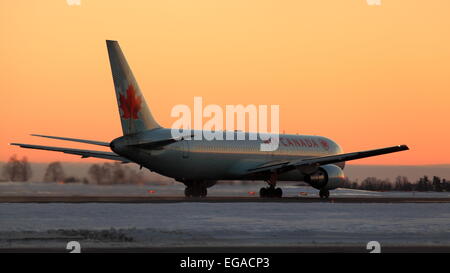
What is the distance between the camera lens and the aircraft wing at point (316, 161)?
49312 mm

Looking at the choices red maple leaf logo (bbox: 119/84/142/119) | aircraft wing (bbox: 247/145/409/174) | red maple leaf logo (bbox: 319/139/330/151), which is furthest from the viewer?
red maple leaf logo (bbox: 319/139/330/151)

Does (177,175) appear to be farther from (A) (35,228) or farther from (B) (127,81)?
(A) (35,228)

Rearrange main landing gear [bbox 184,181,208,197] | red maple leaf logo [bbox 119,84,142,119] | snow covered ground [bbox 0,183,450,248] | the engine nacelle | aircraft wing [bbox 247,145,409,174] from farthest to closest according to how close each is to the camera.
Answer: main landing gear [bbox 184,181,208,197] < the engine nacelle < aircraft wing [bbox 247,145,409,174] < red maple leaf logo [bbox 119,84,142,119] < snow covered ground [bbox 0,183,450,248]

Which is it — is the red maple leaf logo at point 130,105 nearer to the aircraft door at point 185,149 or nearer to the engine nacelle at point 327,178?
the aircraft door at point 185,149

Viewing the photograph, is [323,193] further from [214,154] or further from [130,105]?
[130,105]

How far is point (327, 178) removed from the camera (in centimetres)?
5359

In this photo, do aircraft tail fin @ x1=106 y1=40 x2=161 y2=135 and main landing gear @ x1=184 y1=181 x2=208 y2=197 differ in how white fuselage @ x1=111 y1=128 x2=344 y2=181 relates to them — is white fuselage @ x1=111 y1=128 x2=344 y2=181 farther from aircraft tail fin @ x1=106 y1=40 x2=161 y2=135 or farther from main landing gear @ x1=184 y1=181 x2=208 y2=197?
main landing gear @ x1=184 y1=181 x2=208 y2=197

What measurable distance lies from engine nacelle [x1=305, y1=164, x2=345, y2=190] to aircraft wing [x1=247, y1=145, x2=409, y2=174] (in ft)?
1.95

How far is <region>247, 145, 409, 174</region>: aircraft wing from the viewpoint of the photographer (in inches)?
1941

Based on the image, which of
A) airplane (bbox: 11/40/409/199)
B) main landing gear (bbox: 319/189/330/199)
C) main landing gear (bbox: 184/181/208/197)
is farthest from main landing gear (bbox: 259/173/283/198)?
main landing gear (bbox: 184/181/208/197)

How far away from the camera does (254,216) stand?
33531 mm

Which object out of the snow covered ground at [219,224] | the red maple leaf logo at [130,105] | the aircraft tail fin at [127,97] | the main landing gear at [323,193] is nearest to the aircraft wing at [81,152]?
the aircraft tail fin at [127,97]

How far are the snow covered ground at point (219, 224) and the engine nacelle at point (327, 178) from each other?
1014 centimetres
